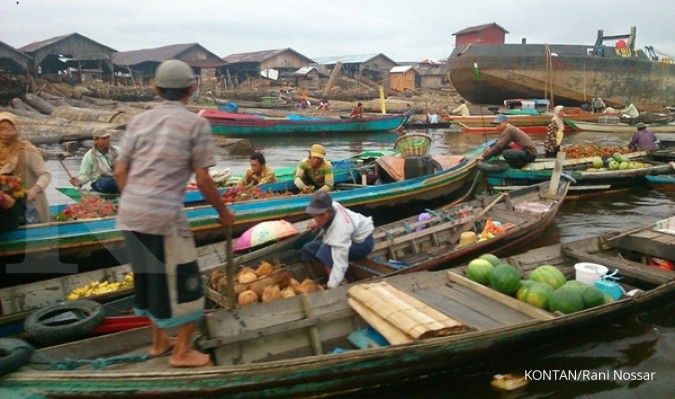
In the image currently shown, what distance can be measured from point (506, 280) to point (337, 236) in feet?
5.50

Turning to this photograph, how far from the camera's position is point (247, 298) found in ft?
15.7

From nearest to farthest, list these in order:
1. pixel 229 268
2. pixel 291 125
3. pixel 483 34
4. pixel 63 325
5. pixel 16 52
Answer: pixel 229 268, pixel 63 325, pixel 291 125, pixel 16 52, pixel 483 34

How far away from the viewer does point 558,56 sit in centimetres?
3159

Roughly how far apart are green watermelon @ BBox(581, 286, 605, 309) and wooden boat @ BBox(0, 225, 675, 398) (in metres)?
0.12

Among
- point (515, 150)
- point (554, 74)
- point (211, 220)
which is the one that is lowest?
point (211, 220)

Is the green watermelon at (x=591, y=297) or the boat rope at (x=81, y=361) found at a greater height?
the boat rope at (x=81, y=361)

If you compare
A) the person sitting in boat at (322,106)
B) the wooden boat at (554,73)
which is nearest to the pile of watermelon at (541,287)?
the person sitting in boat at (322,106)

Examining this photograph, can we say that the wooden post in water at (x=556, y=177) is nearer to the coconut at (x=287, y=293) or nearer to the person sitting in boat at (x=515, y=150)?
the person sitting in boat at (x=515, y=150)

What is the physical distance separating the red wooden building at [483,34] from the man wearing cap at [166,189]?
41.1 metres

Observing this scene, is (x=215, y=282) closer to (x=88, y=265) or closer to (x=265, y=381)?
(x=265, y=381)

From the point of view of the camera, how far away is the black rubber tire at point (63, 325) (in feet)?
13.2

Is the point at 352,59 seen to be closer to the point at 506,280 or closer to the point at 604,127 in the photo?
the point at 604,127

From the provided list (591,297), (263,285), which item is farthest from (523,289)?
(263,285)

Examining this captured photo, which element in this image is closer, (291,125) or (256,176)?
(256,176)
